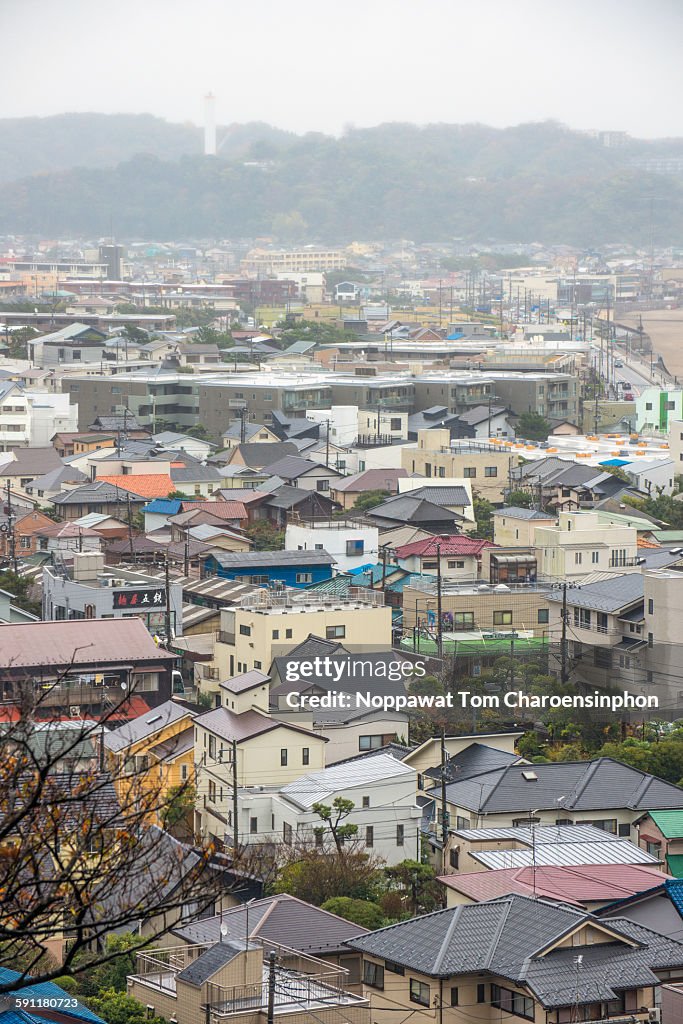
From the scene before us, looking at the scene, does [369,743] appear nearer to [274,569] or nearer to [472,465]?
[274,569]

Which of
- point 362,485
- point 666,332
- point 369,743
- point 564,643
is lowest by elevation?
point 666,332

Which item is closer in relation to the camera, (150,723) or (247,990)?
(247,990)

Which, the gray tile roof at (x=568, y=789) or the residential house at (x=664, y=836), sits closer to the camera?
the residential house at (x=664, y=836)

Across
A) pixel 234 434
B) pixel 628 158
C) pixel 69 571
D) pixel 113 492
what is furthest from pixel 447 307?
pixel 628 158

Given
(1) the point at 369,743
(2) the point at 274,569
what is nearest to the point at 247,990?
(1) the point at 369,743

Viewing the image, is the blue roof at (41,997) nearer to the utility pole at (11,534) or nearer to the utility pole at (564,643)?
the utility pole at (564,643)

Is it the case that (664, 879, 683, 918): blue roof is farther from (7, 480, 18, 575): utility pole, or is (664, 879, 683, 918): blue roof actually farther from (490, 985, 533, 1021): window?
(7, 480, 18, 575): utility pole

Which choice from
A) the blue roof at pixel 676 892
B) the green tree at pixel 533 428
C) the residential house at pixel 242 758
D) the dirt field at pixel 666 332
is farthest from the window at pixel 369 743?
the dirt field at pixel 666 332

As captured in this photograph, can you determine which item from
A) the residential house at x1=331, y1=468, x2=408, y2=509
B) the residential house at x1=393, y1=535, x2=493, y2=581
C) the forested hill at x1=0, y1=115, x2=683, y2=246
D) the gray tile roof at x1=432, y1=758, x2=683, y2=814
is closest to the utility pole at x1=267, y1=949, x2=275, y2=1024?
the gray tile roof at x1=432, y1=758, x2=683, y2=814
